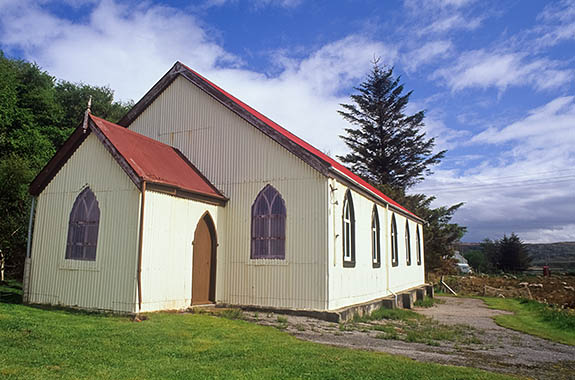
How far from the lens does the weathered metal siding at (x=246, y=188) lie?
13.5 m

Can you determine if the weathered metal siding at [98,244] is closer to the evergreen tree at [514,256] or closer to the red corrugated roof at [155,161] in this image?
the red corrugated roof at [155,161]

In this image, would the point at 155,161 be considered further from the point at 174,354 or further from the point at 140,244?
the point at 174,354

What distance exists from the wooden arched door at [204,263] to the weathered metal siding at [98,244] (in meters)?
2.41

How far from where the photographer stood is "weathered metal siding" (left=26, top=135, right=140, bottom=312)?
39.1 ft

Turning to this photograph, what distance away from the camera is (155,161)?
45.1ft

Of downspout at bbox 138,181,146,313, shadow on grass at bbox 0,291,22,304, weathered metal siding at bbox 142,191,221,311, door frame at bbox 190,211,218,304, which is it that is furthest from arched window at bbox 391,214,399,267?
shadow on grass at bbox 0,291,22,304

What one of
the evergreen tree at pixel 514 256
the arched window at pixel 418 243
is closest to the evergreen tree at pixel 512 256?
the evergreen tree at pixel 514 256

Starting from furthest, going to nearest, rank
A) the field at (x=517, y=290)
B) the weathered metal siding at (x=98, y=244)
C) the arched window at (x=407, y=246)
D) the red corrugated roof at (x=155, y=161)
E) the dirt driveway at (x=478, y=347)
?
1. the field at (x=517, y=290)
2. the arched window at (x=407, y=246)
3. the red corrugated roof at (x=155, y=161)
4. the weathered metal siding at (x=98, y=244)
5. the dirt driveway at (x=478, y=347)

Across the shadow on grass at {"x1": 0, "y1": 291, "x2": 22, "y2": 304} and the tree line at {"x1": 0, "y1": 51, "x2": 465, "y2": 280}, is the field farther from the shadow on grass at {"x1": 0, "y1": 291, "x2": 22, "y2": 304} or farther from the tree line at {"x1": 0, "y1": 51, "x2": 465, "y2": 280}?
the shadow on grass at {"x1": 0, "y1": 291, "x2": 22, "y2": 304}

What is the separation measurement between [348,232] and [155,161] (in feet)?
22.5

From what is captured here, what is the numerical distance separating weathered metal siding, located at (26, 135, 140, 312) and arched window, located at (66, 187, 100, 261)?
180mm

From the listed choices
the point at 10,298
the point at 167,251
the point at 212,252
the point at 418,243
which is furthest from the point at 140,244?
the point at 418,243

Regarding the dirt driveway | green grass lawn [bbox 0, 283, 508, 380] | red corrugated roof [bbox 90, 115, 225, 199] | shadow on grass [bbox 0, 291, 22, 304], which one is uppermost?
red corrugated roof [bbox 90, 115, 225, 199]

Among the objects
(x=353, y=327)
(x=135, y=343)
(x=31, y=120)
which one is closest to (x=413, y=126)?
(x=31, y=120)
